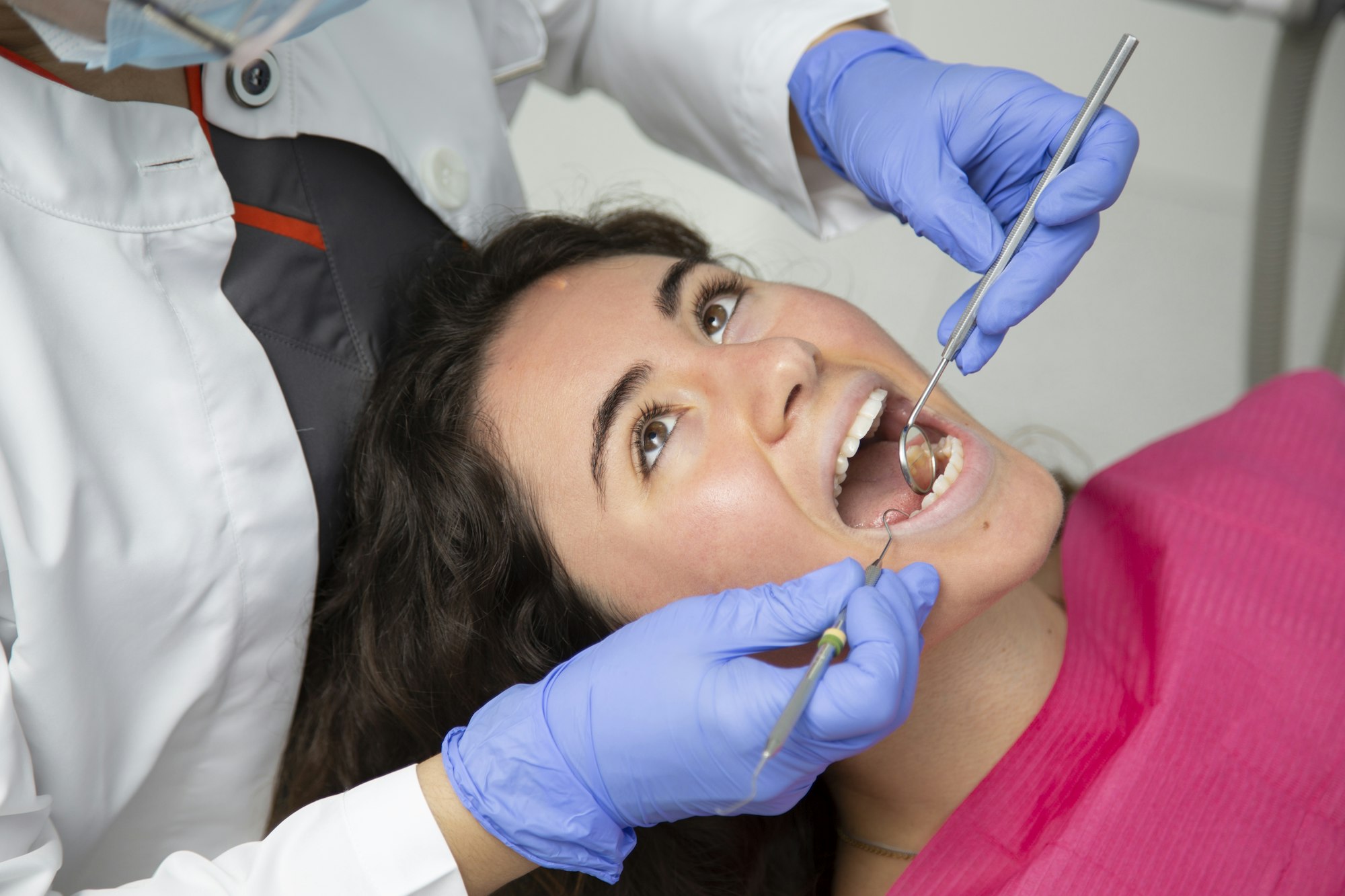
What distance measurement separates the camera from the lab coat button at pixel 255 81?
110 centimetres

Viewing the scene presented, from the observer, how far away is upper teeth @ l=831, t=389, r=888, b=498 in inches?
39.8

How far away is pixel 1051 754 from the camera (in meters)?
1.14

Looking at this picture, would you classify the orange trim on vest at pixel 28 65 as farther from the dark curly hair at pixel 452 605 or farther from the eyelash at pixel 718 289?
the eyelash at pixel 718 289

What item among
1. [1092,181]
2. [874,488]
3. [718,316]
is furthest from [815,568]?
[1092,181]

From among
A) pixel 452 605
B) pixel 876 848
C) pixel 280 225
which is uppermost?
pixel 280 225

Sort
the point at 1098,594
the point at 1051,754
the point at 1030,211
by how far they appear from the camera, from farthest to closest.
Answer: the point at 1098,594 → the point at 1051,754 → the point at 1030,211

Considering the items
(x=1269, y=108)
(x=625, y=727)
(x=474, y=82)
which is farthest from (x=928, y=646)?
(x=1269, y=108)

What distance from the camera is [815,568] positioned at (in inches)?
39.2

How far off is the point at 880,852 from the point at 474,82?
1.09 metres

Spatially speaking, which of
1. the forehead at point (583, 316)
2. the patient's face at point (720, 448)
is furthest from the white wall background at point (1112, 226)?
the patient's face at point (720, 448)

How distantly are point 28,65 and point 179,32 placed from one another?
31 centimetres

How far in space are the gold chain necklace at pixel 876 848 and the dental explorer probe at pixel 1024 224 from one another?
0.42 m

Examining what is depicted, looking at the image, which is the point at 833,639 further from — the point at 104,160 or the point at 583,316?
the point at 104,160

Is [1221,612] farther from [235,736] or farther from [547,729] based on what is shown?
[235,736]
